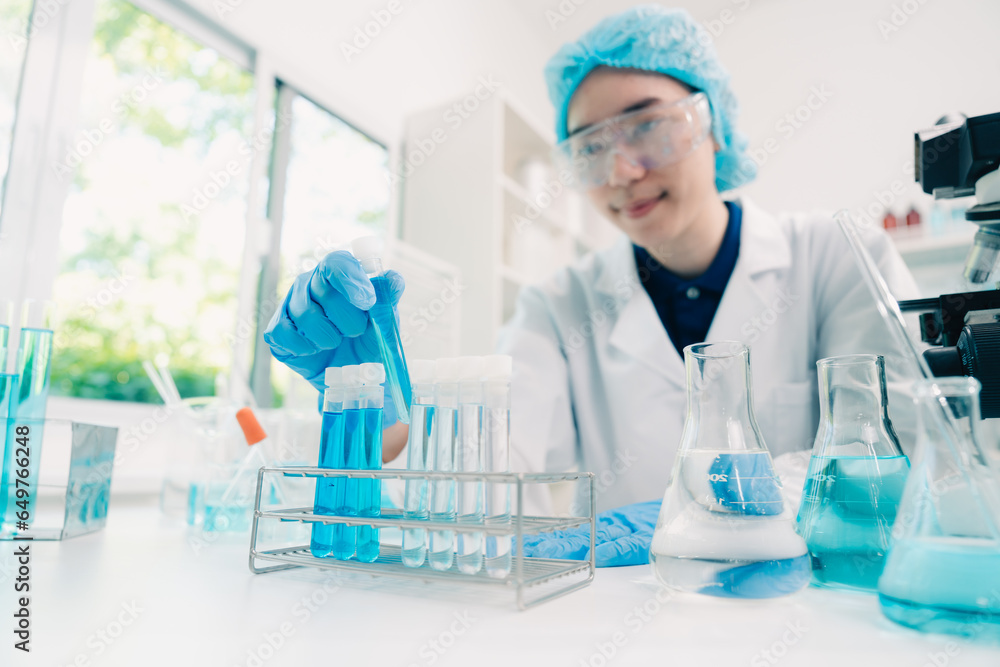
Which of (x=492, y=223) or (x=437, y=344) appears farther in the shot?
(x=492, y=223)

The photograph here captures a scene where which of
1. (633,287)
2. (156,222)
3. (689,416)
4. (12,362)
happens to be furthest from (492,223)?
(156,222)

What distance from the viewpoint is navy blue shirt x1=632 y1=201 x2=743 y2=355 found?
1.43 meters

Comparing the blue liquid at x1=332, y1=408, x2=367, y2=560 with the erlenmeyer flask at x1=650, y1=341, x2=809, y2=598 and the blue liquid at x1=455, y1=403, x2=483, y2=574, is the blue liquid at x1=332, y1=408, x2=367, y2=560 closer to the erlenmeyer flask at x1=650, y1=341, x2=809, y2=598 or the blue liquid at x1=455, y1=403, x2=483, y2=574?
the blue liquid at x1=455, y1=403, x2=483, y2=574

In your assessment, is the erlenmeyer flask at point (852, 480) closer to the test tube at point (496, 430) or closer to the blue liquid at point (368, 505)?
the test tube at point (496, 430)

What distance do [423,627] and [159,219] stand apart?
409cm

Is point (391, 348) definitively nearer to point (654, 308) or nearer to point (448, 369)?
point (448, 369)

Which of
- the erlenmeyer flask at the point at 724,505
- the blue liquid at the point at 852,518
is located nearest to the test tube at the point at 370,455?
the erlenmeyer flask at the point at 724,505

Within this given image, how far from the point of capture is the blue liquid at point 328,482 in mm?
622

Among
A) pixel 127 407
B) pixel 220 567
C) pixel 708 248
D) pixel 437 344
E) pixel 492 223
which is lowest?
pixel 220 567

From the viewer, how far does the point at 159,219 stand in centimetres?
381

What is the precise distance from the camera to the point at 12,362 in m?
0.88

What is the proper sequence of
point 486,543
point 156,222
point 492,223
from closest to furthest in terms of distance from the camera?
point 486,543
point 492,223
point 156,222

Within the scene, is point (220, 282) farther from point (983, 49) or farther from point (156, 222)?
point (983, 49)

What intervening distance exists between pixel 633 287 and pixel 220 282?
3.43m
